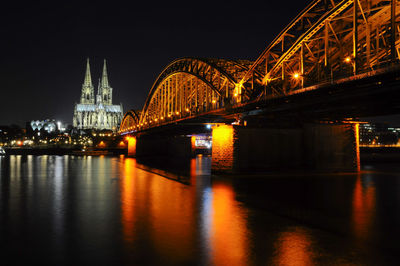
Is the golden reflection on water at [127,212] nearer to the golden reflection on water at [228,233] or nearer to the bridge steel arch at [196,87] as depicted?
the golden reflection on water at [228,233]

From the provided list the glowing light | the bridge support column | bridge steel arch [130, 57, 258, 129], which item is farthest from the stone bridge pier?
the glowing light

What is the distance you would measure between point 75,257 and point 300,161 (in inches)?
1397

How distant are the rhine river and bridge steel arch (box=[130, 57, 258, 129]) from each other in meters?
21.5

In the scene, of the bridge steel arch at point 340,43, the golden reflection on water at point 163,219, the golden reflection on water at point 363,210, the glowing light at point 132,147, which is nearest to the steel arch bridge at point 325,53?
the bridge steel arch at point 340,43

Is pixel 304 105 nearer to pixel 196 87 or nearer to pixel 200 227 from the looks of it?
pixel 200 227

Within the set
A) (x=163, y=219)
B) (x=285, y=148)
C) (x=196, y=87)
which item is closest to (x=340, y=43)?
(x=285, y=148)

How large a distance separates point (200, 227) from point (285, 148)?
2831cm

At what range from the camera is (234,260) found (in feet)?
37.4

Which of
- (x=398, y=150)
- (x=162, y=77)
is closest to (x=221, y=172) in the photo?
(x=162, y=77)

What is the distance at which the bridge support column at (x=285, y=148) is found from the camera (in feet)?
132

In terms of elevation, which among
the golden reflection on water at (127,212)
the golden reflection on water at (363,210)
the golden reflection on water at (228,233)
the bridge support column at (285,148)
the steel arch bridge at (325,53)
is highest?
the steel arch bridge at (325,53)

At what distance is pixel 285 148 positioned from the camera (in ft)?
140

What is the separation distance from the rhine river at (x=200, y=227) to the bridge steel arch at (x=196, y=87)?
21534mm

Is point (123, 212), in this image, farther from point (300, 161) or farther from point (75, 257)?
point (300, 161)
